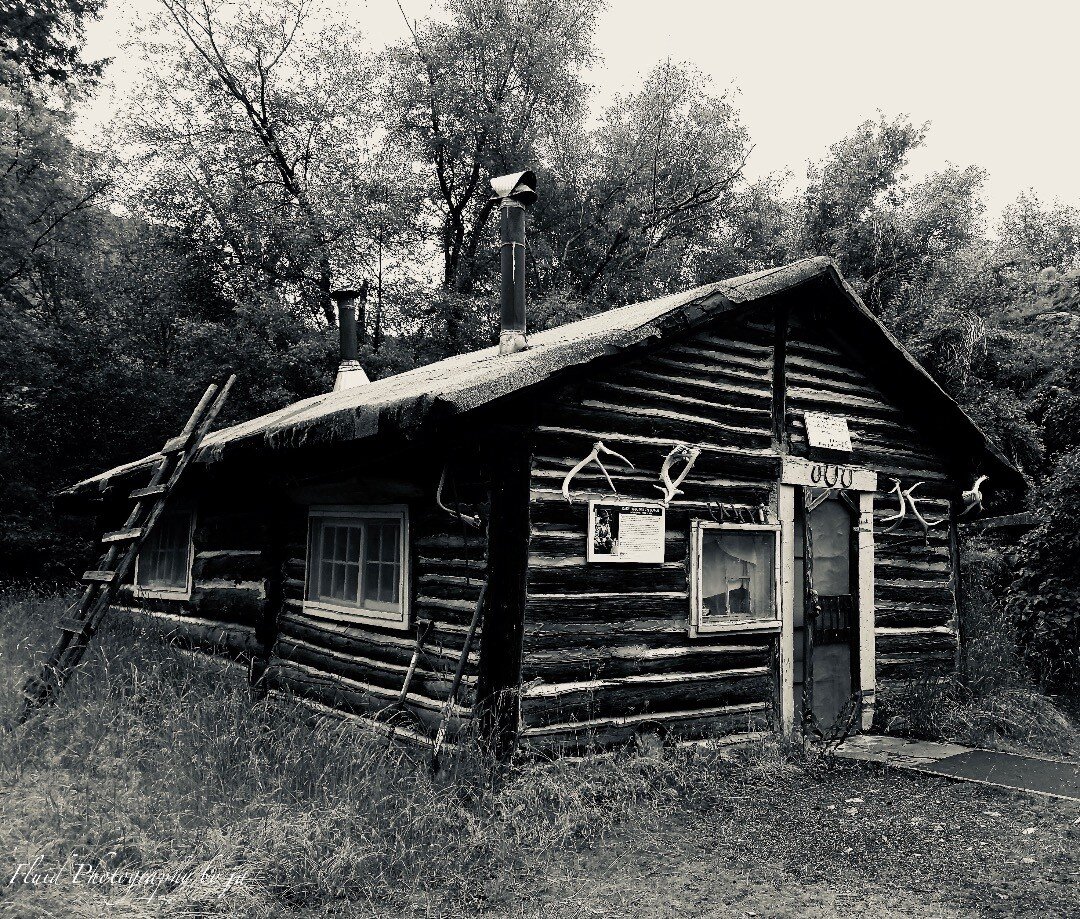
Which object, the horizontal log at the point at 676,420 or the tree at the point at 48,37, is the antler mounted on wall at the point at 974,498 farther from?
the tree at the point at 48,37

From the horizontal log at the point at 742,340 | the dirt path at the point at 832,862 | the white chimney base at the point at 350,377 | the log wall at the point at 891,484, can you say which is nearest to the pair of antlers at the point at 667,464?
the horizontal log at the point at 742,340

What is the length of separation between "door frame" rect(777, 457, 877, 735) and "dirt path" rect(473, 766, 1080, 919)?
4.30ft

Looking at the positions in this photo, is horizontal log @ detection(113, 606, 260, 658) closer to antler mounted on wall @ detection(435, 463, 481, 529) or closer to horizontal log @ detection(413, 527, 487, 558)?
horizontal log @ detection(413, 527, 487, 558)

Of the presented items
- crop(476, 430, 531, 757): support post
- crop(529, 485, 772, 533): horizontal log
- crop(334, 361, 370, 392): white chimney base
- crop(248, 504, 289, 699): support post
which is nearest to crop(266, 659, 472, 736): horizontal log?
crop(248, 504, 289, 699): support post

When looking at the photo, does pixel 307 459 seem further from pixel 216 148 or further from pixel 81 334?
pixel 216 148

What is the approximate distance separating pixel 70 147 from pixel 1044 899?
84.3ft

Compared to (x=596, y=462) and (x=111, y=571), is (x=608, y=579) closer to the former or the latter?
(x=596, y=462)

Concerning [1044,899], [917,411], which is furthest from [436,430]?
[917,411]

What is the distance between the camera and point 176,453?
305 inches

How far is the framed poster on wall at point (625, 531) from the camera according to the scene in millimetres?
6441

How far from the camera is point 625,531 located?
6621 mm

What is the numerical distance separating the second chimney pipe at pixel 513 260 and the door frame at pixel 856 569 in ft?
8.92

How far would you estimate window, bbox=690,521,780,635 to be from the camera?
7.02 metres

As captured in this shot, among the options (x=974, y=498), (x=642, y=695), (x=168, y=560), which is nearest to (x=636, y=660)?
(x=642, y=695)
